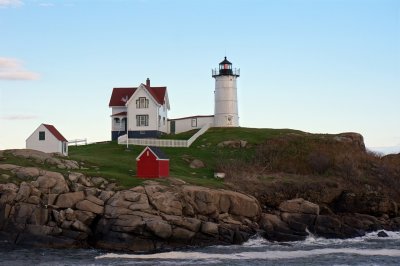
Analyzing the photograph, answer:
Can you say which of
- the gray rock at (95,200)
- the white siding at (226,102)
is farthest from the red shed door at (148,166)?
the white siding at (226,102)

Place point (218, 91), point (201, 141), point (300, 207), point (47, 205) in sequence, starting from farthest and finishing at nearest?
point (218, 91) → point (201, 141) → point (300, 207) → point (47, 205)

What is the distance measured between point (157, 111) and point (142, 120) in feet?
7.43

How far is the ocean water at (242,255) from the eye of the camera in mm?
35781

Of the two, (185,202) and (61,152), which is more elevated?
(61,152)

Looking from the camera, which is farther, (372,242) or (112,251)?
(372,242)

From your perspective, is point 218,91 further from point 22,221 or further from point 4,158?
point 22,221

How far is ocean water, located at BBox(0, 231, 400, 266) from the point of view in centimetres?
3578

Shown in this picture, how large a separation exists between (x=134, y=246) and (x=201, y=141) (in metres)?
33.3

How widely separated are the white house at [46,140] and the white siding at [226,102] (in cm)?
2816

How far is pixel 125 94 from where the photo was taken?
79125 mm

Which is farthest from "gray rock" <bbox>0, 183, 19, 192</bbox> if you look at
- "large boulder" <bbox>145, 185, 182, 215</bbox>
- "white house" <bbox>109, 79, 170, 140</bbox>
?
"white house" <bbox>109, 79, 170, 140</bbox>

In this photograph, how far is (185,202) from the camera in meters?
44.2

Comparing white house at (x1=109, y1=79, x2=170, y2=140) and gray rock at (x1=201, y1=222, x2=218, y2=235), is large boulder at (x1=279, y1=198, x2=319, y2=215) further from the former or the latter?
white house at (x1=109, y1=79, x2=170, y2=140)

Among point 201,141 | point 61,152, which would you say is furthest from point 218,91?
point 61,152
